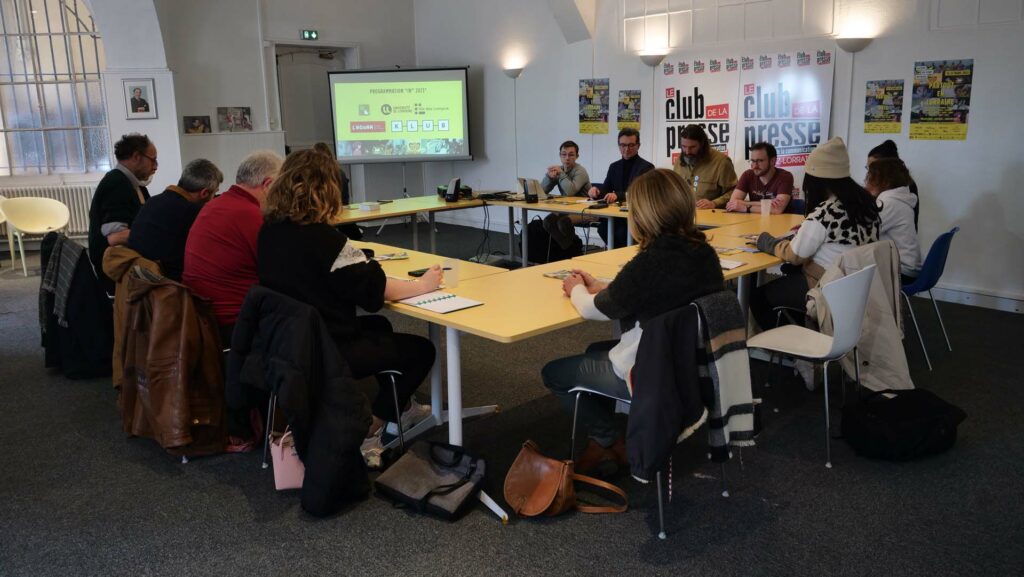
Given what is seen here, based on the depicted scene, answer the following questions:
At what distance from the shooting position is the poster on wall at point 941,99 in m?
5.24

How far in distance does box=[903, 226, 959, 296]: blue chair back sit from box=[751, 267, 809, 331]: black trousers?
2.10 feet

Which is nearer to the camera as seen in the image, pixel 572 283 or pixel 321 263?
pixel 321 263

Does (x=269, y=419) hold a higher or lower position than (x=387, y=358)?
lower

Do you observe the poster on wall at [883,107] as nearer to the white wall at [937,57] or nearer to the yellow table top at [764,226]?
the white wall at [937,57]

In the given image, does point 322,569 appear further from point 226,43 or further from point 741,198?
point 226,43

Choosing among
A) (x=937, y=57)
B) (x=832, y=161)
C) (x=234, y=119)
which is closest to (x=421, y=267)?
(x=832, y=161)

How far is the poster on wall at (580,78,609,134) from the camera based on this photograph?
25.1 feet

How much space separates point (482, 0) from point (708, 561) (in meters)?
7.50

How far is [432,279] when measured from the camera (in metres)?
3.04

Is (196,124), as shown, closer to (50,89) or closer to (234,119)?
(234,119)

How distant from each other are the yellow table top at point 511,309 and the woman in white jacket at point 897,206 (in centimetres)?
152

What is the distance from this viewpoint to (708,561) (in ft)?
7.79

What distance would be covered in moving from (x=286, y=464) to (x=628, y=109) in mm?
5486

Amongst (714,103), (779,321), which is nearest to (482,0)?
(714,103)
